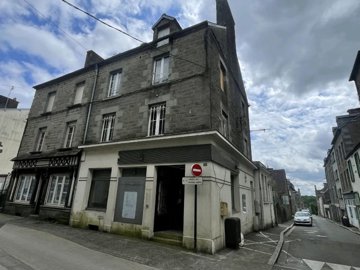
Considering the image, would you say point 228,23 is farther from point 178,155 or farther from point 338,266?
point 338,266

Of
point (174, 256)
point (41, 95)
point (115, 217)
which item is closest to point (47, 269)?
point (174, 256)

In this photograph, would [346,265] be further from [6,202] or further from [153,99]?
[6,202]

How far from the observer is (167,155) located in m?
8.84

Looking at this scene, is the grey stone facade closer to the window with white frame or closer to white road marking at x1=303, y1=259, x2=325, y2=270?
the window with white frame

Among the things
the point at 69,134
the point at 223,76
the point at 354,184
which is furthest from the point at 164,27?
the point at 354,184

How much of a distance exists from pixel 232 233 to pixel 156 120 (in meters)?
6.03

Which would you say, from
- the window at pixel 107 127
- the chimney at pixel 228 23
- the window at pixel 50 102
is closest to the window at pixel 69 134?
the window at pixel 107 127

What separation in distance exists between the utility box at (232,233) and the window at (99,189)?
6083 millimetres

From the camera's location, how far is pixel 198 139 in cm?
833

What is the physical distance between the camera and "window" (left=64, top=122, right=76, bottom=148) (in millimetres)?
13203

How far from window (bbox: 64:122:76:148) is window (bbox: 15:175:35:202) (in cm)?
353

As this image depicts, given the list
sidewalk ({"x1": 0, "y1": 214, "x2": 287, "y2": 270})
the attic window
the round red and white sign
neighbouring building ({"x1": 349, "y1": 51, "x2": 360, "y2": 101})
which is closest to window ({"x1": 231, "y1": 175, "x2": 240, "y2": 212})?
sidewalk ({"x1": 0, "y1": 214, "x2": 287, "y2": 270})

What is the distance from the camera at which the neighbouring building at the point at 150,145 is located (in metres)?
8.44

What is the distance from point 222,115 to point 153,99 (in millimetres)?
3668
